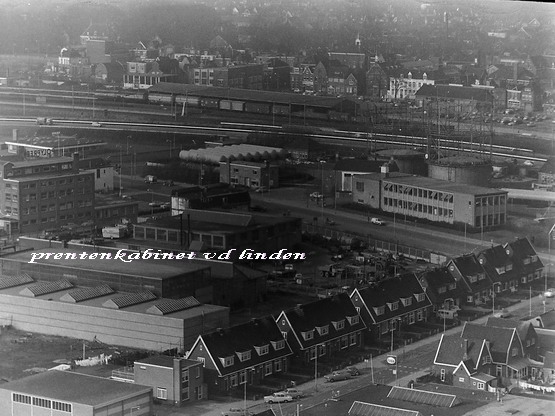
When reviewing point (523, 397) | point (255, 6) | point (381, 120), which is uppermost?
point (255, 6)

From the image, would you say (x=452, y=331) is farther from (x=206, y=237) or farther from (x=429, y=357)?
(x=206, y=237)

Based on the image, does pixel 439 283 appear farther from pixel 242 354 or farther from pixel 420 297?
pixel 242 354

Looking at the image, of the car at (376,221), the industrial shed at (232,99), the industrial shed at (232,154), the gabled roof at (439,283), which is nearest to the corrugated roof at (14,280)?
the gabled roof at (439,283)

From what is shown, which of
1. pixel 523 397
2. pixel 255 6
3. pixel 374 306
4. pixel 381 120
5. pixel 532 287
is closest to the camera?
pixel 523 397

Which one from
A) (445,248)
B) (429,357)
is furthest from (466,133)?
(429,357)

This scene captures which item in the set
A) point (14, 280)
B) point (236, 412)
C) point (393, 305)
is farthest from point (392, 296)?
point (14, 280)

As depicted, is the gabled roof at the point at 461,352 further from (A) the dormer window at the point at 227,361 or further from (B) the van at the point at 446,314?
(A) the dormer window at the point at 227,361
